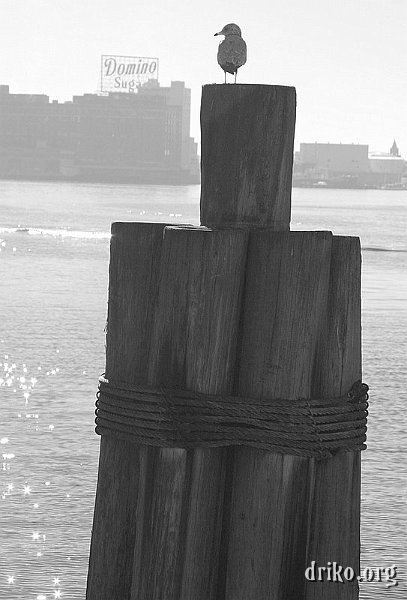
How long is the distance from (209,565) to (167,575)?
130 millimetres

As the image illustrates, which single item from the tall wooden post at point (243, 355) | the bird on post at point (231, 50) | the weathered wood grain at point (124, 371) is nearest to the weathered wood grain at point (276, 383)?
the tall wooden post at point (243, 355)

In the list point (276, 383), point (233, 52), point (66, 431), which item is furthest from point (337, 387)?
point (66, 431)

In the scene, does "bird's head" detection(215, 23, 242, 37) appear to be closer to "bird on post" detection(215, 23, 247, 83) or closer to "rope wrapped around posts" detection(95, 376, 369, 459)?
"bird on post" detection(215, 23, 247, 83)

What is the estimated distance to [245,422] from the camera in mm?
3477

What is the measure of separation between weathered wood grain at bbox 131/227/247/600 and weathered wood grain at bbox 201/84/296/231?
19 centimetres

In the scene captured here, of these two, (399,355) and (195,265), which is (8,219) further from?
(195,265)

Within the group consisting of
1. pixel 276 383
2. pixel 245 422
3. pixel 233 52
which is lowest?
pixel 245 422

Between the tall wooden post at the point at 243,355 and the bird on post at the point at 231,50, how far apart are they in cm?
54

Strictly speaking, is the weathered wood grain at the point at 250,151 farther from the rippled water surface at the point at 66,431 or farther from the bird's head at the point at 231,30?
the rippled water surface at the point at 66,431

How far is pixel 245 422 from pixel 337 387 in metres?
0.28

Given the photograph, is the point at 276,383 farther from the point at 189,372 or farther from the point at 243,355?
the point at 189,372

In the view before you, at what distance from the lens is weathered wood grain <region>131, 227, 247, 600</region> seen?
11.4 feet

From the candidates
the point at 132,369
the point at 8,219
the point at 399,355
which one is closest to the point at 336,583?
the point at 132,369

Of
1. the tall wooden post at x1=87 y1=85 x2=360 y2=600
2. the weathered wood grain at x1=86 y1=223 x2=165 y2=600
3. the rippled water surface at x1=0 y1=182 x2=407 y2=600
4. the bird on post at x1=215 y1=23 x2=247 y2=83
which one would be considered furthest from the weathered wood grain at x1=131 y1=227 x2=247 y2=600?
the rippled water surface at x1=0 y1=182 x2=407 y2=600
